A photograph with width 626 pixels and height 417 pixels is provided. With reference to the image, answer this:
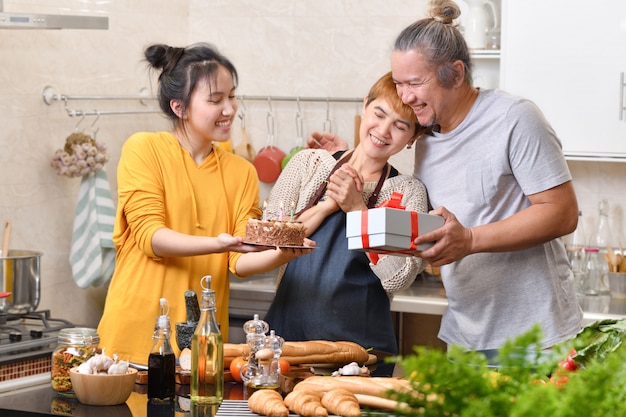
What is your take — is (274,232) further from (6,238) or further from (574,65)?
(574,65)

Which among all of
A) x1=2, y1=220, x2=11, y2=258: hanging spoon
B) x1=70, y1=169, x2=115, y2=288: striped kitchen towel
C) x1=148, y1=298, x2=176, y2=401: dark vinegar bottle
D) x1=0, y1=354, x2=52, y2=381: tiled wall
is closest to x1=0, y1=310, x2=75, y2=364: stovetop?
x1=0, y1=354, x2=52, y2=381: tiled wall

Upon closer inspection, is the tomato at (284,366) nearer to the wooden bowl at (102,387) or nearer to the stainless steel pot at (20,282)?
the wooden bowl at (102,387)

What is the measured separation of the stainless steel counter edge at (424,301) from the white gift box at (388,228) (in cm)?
119

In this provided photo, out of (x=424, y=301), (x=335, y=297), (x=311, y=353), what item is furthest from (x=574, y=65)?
(x=311, y=353)

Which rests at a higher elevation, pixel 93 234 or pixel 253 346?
pixel 93 234

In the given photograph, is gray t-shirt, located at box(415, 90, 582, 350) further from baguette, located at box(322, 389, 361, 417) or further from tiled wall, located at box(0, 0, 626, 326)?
tiled wall, located at box(0, 0, 626, 326)

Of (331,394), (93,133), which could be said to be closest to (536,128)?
(331,394)

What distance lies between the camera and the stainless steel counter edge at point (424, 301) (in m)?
3.04

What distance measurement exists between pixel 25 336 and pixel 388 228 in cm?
113

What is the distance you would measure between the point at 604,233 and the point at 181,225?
6.27ft

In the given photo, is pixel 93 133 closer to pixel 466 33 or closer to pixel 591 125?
pixel 466 33

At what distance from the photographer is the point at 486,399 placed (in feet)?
2.51

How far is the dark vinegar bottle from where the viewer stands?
5.84 ft

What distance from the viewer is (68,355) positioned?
1826 mm
